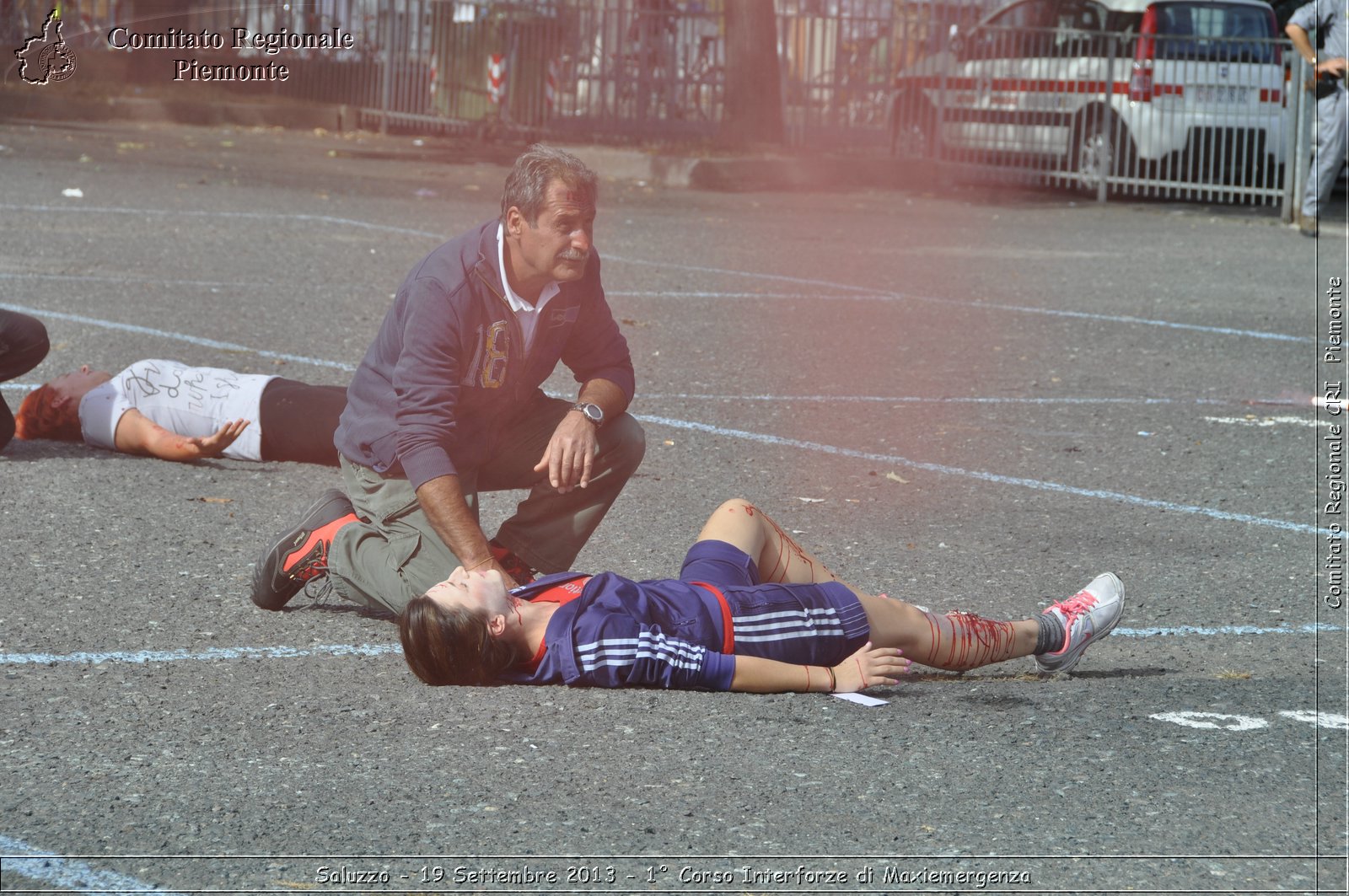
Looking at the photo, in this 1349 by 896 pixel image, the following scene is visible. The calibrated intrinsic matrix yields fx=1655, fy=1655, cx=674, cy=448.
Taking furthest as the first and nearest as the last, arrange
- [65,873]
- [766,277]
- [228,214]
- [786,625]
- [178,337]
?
[228,214] → [766,277] → [178,337] → [786,625] → [65,873]

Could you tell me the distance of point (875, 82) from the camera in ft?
71.3

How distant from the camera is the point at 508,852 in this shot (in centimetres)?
345

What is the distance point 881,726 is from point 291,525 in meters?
1.95

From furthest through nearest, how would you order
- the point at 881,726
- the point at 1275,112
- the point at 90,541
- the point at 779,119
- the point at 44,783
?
the point at 779,119 → the point at 1275,112 → the point at 90,541 → the point at 881,726 → the point at 44,783

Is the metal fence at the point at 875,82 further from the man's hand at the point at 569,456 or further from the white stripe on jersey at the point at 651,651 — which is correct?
the white stripe on jersey at the point at 651,651

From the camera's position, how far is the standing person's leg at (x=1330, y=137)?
14.6m

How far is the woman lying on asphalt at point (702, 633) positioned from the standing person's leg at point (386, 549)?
342mm

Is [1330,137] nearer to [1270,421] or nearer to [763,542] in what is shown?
[1270,421]

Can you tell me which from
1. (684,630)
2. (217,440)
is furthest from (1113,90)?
(684,630)

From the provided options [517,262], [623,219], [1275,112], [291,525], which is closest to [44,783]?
[291,525]

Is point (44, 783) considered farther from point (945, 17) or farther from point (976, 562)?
point (945, 17)

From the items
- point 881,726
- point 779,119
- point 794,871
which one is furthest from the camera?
point 779,119

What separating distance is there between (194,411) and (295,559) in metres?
1.93

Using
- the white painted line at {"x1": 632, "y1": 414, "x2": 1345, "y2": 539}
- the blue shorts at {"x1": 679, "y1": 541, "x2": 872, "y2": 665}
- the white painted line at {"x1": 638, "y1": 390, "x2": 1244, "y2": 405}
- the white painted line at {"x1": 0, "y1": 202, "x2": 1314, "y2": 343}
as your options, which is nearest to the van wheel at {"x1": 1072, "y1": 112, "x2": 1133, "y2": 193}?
the white painted line at {"x1": 0, "y1": 202, "x2": 1314, "y2": 343}
